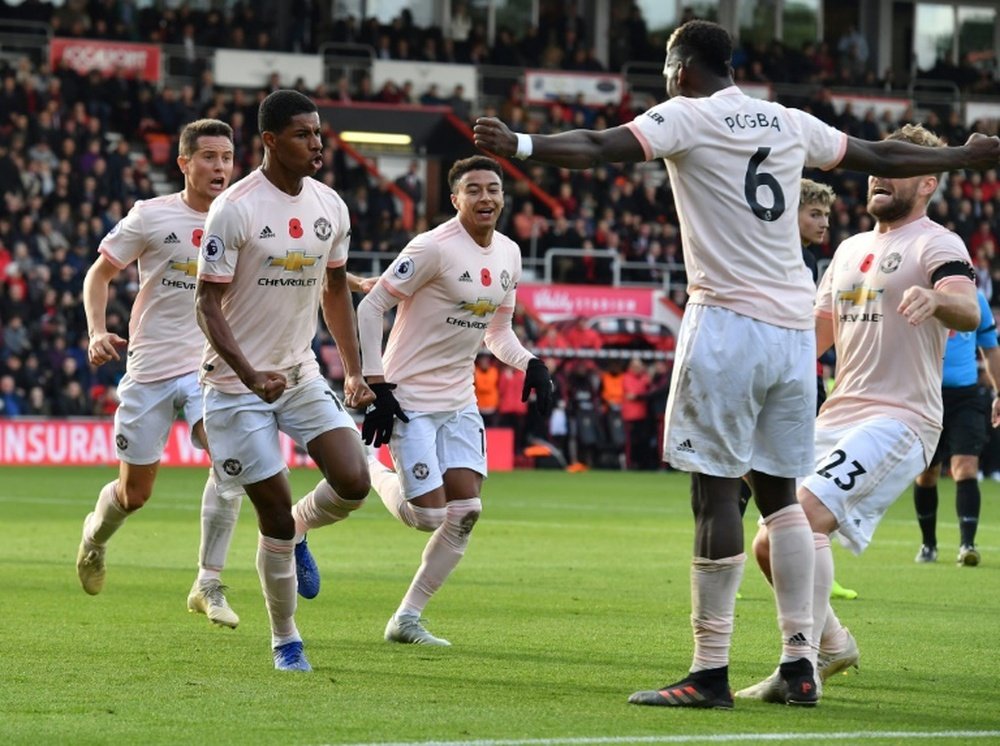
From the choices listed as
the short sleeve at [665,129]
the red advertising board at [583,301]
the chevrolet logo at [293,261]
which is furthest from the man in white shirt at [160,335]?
the red advertising board at [583,301]

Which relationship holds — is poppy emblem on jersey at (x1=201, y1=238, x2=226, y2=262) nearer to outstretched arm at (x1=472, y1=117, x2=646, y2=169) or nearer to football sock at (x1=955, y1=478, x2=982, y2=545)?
outstretched arm at (x1=472, y1=117, x2=646, y2=169)

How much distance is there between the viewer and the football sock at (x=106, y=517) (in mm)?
11016

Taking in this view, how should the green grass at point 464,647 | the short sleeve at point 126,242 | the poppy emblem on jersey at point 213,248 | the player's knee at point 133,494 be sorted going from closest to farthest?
the green grass at point 464,647
the poppy emblem on jersey at point 213,248
the short sleeve at point 126,242
the player's knee at point 133,494

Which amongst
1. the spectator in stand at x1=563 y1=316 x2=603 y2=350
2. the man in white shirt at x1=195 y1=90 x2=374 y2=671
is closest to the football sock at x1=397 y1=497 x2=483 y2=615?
the man in white shirt at x1=195 y1=90 x2=374 y2=671

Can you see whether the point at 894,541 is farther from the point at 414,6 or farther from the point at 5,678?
the point at 414,6

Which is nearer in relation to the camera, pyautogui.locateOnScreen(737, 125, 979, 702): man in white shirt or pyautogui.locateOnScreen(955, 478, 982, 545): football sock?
pyautogui.locateOnScreen(737, 125, 979, 702): man in white shirt

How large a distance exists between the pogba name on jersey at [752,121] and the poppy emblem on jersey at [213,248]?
2366 mm

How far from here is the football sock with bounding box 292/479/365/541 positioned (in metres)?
9.41

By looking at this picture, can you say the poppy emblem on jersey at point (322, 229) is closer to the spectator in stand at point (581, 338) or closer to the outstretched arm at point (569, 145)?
the outstretched arm at point (569, 145)

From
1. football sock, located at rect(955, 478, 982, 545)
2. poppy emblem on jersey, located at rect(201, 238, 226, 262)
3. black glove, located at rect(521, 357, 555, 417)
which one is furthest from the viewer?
football sock, located at rect(955, 478, 982, 545)

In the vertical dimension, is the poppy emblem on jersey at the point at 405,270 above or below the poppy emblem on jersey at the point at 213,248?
below

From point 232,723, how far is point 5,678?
5.01 feet

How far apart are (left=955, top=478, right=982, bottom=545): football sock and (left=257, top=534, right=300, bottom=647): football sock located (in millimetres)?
7916

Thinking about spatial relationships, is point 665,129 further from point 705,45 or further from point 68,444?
point 68,444
